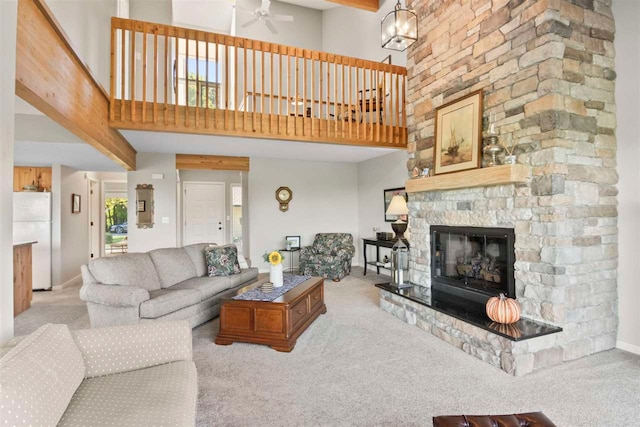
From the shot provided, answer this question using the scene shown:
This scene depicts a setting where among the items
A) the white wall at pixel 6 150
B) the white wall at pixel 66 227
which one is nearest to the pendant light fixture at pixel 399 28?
the white wall at pixel 6 150

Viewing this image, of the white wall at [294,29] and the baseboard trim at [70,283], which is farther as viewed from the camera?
the white wall at [294,29]

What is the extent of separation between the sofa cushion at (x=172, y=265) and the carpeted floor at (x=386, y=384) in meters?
0.92

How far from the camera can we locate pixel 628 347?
2979mm

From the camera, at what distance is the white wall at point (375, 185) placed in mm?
6246

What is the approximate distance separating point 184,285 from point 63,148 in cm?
260

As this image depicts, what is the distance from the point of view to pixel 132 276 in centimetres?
351

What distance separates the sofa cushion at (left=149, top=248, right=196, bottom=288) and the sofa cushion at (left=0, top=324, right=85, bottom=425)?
2.41m

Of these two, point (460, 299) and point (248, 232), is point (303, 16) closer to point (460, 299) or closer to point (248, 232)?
point (248, 232)

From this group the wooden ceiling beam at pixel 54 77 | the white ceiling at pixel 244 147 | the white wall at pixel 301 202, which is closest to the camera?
the wooden ceiling beam at pixel 54 77

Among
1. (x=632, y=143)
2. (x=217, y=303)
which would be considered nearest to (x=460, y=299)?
(x=632, y=143)

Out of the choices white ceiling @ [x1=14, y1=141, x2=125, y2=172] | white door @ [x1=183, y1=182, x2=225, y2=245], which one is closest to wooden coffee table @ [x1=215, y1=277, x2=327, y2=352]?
white ceiling @ [x1=14, y1=141, x2=125, y2=172]

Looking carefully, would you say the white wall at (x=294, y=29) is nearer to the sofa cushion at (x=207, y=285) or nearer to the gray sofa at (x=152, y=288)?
the gray sofa at (x=152, y=288)

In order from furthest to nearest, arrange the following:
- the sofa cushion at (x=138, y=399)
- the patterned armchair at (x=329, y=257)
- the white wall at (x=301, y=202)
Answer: the white wall at (x=301, y=202) < the patterned armchair at (x=329, y=257) < the sofa cushion at (x=138, y=399)

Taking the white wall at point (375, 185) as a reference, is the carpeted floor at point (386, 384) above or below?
below
